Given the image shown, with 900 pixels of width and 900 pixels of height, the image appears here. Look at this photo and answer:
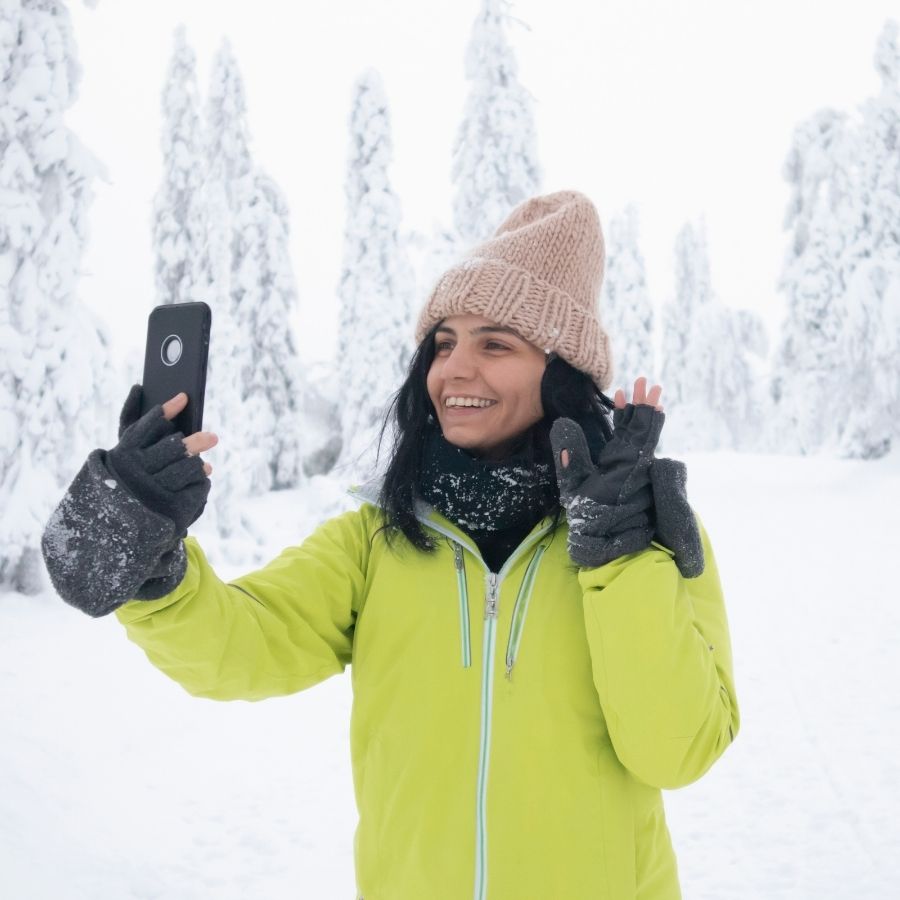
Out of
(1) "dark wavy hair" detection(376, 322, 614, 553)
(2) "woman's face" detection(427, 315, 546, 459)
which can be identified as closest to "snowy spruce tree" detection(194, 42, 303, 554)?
(1) "dark wavy hair" detection(376, 322, 614, 553)

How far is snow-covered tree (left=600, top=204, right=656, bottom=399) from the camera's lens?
32938mm

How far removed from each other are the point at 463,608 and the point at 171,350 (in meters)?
0.88

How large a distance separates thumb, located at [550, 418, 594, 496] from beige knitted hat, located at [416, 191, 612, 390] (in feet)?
1.56

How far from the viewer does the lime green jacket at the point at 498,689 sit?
64.2 inches

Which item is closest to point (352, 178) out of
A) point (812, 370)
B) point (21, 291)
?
point (21, 291)

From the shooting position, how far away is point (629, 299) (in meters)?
33.3

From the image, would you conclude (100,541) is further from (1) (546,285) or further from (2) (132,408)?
(1) (546,285)

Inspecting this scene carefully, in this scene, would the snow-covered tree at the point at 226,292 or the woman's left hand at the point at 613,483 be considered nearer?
the woman's left hand at the point at 613,483

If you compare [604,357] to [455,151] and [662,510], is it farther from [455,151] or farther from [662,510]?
[455,151]

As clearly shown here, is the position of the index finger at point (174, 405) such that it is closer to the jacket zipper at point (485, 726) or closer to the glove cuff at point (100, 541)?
the glove cuff at point (100, 541)

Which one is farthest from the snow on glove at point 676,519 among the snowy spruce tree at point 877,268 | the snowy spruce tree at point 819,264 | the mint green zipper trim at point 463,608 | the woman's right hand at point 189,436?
the snowy spruce tree at point 819,264

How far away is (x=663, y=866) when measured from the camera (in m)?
1.81

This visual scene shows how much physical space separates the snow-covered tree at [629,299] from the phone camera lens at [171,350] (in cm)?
3197

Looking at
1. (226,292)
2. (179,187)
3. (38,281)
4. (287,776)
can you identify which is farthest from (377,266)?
(287,776)
